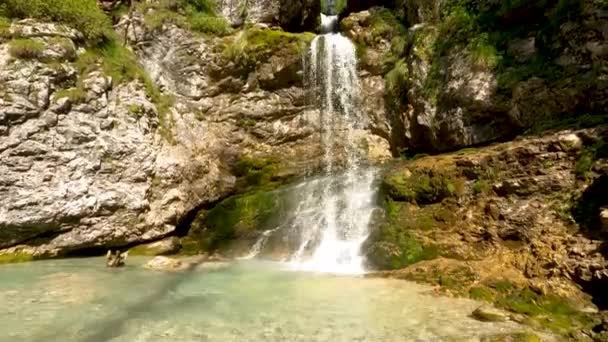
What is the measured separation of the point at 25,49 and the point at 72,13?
7.22ft

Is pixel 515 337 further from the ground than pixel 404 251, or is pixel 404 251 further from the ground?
pixel 404 251

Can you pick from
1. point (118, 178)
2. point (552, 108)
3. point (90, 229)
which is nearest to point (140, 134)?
point (118, 178)

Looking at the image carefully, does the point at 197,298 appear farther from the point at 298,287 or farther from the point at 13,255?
the point at 13,255

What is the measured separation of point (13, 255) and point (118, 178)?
3214 mm

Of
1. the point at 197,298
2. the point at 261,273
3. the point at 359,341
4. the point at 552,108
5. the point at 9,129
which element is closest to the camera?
the point at 359,341

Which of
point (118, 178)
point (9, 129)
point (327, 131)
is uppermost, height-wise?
point (327, 131)

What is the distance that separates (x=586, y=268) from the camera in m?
7.40

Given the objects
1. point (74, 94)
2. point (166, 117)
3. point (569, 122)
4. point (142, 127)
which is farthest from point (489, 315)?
point (74, 94)

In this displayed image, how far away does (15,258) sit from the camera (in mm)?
12047

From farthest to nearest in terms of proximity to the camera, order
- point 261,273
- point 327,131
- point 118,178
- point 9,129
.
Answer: point 327,131
point 118,178
point 9,129
point 261,273

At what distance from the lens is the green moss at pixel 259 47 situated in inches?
Answer: 648

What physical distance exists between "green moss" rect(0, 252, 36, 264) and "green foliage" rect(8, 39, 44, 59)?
5404 millimetres

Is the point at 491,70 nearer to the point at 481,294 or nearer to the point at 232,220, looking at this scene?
the point at 481,294

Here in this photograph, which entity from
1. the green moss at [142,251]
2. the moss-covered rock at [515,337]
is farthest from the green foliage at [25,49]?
the moss-covered rock at [515,337]
